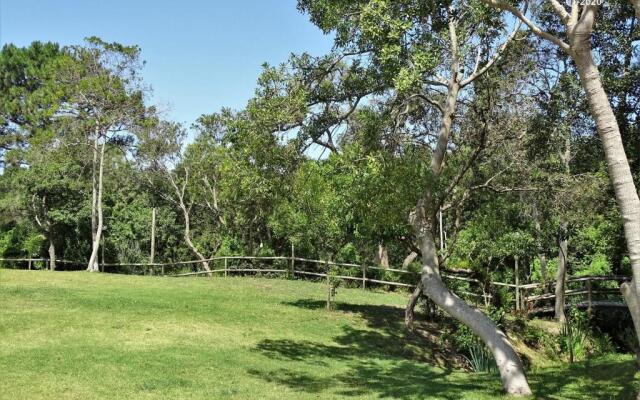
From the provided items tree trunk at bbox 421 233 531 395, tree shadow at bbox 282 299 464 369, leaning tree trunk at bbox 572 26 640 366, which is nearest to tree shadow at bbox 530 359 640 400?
tree trunk at bbox 421 233 531 395

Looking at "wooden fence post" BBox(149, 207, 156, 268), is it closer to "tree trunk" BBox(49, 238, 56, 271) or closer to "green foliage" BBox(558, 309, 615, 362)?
"tree trunk" BBox(49, 238, 56, 271)

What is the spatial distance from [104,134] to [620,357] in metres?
21.4

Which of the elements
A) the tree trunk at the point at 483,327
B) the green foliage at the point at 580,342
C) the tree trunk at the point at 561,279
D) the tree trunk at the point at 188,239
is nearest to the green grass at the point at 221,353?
the tree trunk at the point at 483,327

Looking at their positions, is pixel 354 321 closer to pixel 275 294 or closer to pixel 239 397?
pixel 275 294

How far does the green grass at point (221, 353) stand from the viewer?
25.7 ft

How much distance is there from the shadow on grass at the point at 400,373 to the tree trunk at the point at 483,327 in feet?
0.95

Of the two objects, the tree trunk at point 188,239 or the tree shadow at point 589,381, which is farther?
the tree trunk at point 188,239

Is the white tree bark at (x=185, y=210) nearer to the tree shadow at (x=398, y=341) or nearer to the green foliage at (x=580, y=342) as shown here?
the tree shadow at (x=398, y=341)

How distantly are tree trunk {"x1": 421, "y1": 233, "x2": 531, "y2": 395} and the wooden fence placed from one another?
5054 millimetres

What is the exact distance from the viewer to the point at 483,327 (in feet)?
28.8

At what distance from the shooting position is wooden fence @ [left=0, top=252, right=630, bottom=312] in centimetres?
1709

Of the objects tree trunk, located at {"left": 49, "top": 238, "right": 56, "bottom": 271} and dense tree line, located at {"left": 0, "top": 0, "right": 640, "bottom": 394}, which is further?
tree trunk, located at {"left": 49, "top": 238, "right": 56, "bottom": 271}

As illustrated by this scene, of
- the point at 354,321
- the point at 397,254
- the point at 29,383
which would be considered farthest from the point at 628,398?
the point at 397,254

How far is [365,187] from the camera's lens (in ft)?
32.7
